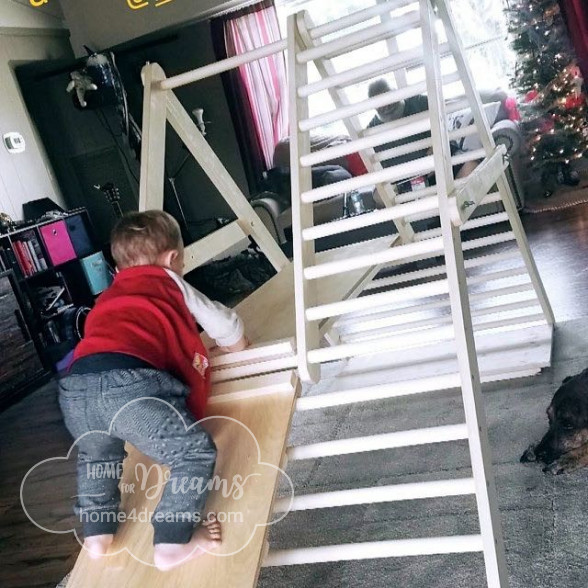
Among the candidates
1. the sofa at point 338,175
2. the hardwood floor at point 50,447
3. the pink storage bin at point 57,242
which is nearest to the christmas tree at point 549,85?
the sofa at point 338,175

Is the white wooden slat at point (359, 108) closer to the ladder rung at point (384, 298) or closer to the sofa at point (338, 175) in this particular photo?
the ladder rung at point (384, 298)

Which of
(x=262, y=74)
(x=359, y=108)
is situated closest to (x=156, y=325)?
(x=359, y=108)

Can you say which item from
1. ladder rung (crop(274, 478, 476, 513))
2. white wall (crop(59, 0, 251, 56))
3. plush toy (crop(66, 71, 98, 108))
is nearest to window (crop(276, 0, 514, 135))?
white wall (crop(59, 0, 251, 56))

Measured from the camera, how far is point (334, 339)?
10.2 feet

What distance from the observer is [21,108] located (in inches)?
265

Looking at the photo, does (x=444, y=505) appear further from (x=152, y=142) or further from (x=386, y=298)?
(x=152, y=142)

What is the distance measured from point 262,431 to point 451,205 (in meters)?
0.72

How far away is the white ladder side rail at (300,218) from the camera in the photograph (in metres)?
1.75

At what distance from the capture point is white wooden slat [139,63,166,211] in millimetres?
2363

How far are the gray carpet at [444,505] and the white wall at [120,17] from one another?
5.38 meters

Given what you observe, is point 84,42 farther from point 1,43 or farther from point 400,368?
point 400,368

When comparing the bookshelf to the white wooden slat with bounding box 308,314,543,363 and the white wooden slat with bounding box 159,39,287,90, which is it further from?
the white wooden slat with bounding box 308,314,543,363

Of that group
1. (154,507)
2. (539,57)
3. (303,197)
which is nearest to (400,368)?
(303,197)

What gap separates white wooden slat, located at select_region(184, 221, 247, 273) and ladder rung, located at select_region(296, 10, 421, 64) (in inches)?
30.2
